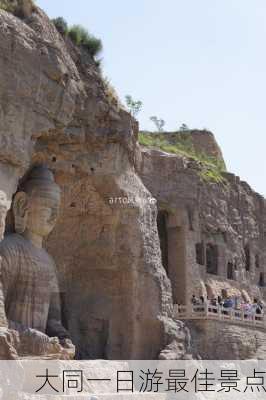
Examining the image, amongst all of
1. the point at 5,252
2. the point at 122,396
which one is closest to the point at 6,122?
the point at 5,252

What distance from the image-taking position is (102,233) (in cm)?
1984

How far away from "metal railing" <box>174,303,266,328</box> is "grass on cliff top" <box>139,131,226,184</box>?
7261 mm

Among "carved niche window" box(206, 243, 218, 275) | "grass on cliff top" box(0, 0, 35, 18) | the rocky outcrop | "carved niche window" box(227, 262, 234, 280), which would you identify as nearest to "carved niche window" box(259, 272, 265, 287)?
the rocky outcrop

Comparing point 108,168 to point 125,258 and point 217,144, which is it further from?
point 217,144

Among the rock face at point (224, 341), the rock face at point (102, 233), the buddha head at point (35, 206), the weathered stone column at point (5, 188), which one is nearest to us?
the weathered stone column at point (5, 188)

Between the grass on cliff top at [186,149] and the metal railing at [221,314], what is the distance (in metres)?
7.26

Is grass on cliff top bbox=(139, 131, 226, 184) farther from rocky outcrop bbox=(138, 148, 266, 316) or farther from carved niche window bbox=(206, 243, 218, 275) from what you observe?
carved niche window bbox=(206, 243, 218, 275)

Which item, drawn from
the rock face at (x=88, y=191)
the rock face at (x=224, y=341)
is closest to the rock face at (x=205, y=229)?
the rock face at (x=224, y=341)

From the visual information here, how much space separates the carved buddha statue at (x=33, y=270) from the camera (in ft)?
54.4

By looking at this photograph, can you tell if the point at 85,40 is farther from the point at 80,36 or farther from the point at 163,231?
the point at 163,231

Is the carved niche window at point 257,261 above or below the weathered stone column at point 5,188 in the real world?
above

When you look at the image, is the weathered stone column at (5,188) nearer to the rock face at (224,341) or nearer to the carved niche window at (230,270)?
the rock face at (224,341)

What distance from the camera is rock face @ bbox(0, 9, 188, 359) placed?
18406 millimetres

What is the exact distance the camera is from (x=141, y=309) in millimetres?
19531
